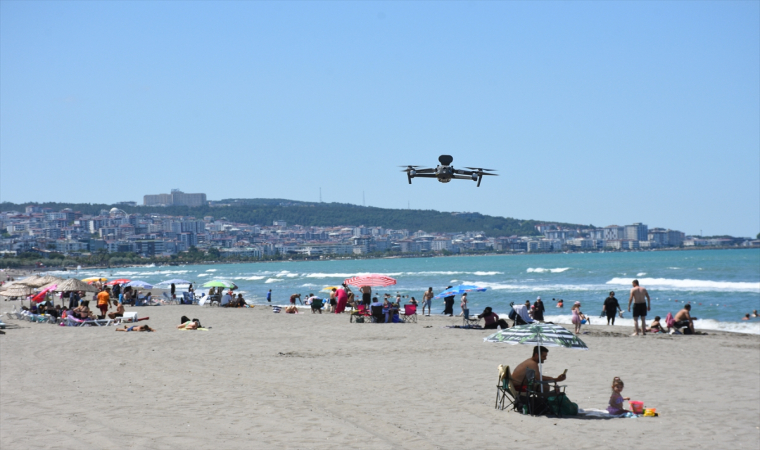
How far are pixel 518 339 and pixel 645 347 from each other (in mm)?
7733

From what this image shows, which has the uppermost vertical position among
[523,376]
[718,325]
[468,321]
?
[523,376]

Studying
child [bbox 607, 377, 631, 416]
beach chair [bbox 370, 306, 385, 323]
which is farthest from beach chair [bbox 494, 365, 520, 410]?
beach chair [bbox 370, 306, 385, 323]

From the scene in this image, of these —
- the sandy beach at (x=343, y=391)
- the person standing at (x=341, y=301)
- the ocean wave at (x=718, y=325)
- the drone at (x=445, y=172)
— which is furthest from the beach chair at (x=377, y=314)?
the drone at (x=445, y=172)

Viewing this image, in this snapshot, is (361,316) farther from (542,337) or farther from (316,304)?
(542,337)

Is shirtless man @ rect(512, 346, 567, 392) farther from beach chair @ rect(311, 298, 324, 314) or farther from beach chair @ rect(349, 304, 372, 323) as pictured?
beach chair @ rect(311, 298, 324, 314)

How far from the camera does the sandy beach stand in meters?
7.71

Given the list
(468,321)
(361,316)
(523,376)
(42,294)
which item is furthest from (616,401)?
(42,294)

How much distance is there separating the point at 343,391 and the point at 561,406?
3025 mm

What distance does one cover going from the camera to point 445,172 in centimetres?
616

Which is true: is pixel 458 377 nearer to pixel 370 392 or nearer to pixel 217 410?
pixel 370 392

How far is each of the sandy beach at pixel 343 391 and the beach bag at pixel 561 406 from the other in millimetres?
267

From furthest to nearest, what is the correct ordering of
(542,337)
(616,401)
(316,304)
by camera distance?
(316,304) < (616,401) < (542,337)

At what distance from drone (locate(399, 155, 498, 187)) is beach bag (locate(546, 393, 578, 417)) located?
395cm

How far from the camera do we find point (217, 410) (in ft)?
28.8
